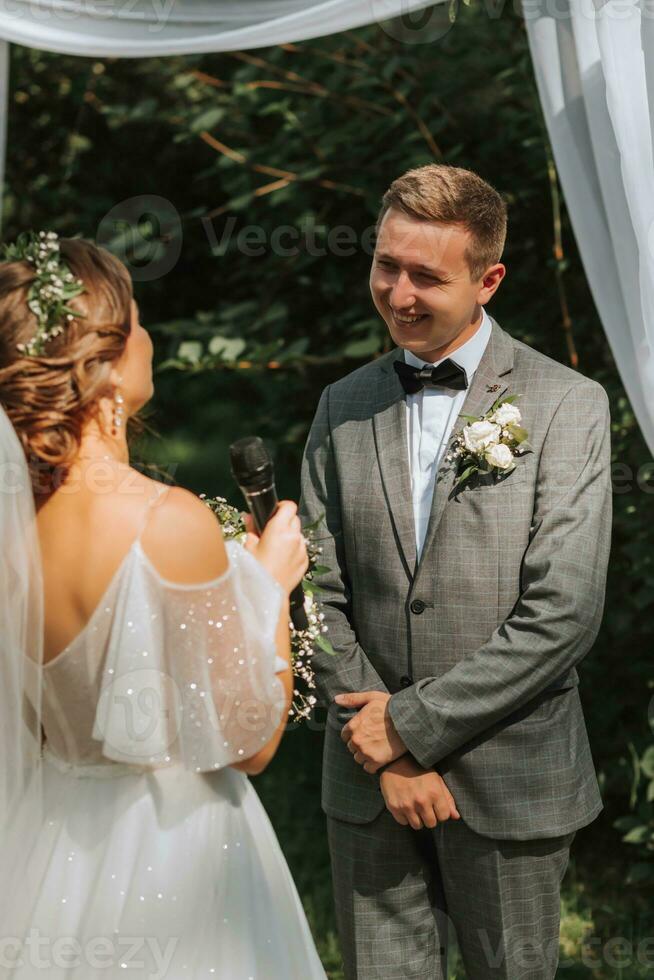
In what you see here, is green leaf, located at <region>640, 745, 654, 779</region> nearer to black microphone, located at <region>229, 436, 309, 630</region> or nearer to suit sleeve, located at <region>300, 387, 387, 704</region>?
suit sleeve, located at <region>300, 387, 387, 704</region>

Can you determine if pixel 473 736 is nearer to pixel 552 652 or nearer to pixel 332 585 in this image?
pixel 552 652

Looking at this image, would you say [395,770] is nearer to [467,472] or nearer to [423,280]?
[467,472]

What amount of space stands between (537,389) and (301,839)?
2654 mm

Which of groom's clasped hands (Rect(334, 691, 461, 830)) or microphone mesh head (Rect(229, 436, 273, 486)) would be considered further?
groom's clasped hands (Rect(334, 691, 461, 830))

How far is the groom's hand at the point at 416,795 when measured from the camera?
8.11 feet

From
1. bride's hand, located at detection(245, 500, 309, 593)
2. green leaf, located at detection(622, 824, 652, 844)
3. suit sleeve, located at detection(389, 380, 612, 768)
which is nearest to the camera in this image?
bride's hand, located at detection(245, 500, 309, 593)

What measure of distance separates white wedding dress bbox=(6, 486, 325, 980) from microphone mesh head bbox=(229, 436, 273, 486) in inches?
5.3

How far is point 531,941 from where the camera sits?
251cm

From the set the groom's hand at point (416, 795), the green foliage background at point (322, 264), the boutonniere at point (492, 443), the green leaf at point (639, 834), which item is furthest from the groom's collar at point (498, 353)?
the green leaf at point (639, 834)

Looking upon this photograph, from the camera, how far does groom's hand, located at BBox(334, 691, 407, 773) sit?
98.1 inches

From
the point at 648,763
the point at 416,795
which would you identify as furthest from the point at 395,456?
the point at 648,763

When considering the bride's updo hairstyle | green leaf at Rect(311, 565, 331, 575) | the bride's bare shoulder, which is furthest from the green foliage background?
the bride's updo hairstyle

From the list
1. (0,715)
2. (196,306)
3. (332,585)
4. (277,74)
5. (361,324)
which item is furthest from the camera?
(196,306)

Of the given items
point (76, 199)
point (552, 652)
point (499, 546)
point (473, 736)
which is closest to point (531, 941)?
point (473, 736)
